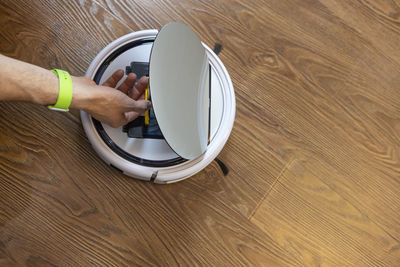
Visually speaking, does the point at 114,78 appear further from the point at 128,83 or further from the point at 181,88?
the point at 181,88

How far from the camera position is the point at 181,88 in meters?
0.71

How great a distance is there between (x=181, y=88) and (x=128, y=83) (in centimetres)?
18

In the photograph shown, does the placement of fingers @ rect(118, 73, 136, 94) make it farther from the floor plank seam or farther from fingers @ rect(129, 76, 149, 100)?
A: the floor plank seam

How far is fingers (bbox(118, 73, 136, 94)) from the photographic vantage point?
809mm

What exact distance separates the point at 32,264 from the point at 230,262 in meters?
0.51

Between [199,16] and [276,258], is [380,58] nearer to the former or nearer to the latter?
[199,16]

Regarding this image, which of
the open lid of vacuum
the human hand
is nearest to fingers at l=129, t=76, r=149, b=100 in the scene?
the human hand

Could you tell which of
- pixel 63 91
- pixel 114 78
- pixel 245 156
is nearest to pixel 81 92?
pixel 63 91

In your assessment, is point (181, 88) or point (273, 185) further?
point (273, 185)

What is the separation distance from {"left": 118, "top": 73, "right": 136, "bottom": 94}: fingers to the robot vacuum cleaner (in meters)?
0.03

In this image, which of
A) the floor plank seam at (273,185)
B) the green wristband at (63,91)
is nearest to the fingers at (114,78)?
the green wristband at (63,91)

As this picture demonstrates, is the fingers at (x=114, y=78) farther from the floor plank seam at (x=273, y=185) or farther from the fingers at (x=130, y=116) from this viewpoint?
Answer: the floor plank seam at (x=273, y=185)

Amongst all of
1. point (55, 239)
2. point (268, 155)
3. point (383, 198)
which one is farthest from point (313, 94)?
point (55, 239)

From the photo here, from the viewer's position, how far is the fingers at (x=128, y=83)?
0.81 metres
